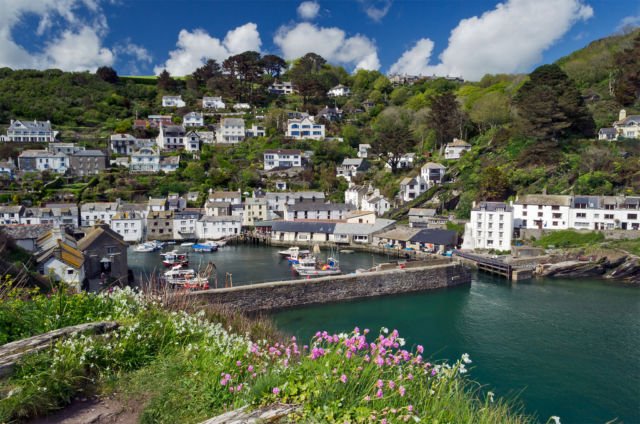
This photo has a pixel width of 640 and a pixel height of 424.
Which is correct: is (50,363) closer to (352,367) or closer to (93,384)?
(93,384)

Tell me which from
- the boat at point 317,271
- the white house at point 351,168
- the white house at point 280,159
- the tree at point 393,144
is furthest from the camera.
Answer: the white house at point 280,159

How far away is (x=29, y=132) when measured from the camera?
192 ft

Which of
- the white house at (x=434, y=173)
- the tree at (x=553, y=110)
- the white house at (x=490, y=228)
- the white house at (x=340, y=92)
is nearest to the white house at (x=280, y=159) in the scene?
the white house at (x=434, y=173)

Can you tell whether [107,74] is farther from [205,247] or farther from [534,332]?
[534,332]

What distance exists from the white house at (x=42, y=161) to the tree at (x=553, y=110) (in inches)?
2166

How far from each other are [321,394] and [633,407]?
538 inches

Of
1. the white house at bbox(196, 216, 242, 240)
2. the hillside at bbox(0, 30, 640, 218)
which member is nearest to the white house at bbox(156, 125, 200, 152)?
the hillside at bbox(0, 30, 640, 218)

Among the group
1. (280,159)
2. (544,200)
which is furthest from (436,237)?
(280,159)

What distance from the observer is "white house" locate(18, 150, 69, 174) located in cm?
5179

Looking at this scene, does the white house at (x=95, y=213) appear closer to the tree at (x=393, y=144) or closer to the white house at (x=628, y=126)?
the tree at (x=393, y=144)

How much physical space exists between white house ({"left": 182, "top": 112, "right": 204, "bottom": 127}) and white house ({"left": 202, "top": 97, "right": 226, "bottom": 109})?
7.61m

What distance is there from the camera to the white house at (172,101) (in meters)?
76.2

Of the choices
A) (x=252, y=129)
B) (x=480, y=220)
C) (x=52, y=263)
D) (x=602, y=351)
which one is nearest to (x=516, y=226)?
(x=480, y=220)

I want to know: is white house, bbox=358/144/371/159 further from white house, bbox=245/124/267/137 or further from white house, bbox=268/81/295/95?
white house, bbox=268/81/295/95
